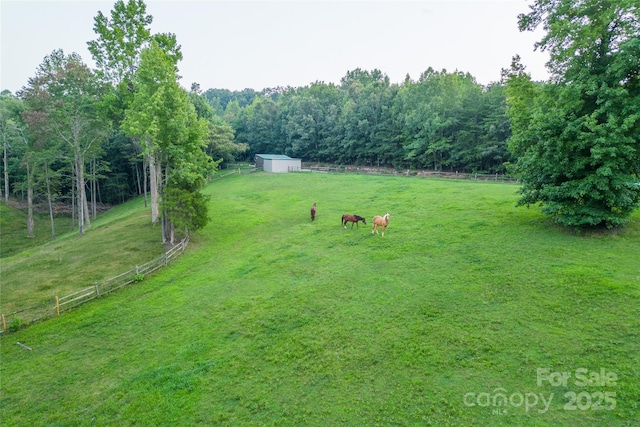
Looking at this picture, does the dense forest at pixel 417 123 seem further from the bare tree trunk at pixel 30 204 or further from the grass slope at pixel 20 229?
the grass slope at pixel 20 229

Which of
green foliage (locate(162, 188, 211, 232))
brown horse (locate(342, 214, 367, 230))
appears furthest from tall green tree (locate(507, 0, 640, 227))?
green foliage (locate(162, 188, 211, 232))

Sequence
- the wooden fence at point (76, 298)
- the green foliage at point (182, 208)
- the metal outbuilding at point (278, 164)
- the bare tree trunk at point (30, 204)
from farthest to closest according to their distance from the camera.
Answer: the metal outbuilding at point (278, 164), the bare tree trunk at point (30, 204), the green foliage at point (182, 208), the wooden fence at point (76, 298)

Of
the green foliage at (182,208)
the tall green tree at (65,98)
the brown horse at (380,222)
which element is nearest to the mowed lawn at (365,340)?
the brown horse at (380,222)

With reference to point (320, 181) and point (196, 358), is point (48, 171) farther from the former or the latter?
point (196, 358)

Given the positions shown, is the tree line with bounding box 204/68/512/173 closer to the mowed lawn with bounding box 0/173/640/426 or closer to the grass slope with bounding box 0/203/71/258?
the mowed lawn with bounding box 0/173/640/426

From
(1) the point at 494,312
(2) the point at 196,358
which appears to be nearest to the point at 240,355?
(2) the point at 196,358

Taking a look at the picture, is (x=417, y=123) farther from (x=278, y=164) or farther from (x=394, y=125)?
(x=278, y=164)

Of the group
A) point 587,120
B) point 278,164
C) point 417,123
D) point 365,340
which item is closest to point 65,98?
point 278,164
